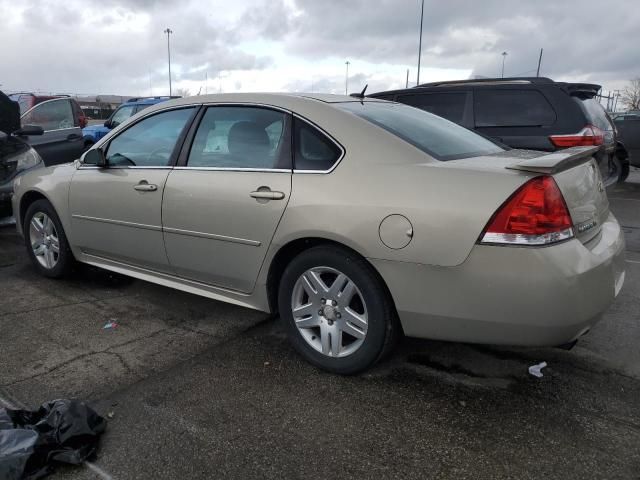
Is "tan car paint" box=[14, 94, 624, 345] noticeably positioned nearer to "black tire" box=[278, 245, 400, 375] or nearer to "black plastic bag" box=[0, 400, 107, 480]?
"black tire" box=[278, 245, 400, 375]

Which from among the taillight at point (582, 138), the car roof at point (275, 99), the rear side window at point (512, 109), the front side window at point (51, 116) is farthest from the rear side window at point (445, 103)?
the front side window at point (51, 116)

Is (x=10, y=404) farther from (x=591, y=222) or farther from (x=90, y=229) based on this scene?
(x=591, y=222)

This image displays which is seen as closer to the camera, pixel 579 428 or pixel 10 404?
A: pixel 579 428

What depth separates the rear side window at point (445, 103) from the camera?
698 centimetres

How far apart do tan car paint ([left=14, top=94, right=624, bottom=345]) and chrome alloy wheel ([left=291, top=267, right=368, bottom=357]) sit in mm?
231

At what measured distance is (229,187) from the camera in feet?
10.4

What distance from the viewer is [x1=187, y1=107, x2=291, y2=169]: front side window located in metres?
3.12

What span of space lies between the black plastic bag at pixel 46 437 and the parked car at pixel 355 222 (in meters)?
1.18

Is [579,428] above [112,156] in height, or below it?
below

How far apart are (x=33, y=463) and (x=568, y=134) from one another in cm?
604

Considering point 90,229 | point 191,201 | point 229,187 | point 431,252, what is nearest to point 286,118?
point 229,187

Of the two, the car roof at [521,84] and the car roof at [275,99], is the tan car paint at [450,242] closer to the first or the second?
the car roof at [275,99]

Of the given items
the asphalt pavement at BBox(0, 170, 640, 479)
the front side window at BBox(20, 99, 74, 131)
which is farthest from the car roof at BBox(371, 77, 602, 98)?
the front side window at BBox(20, 99, 74, 131)

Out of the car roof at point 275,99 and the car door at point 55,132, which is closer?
the car roof at point 275,99
